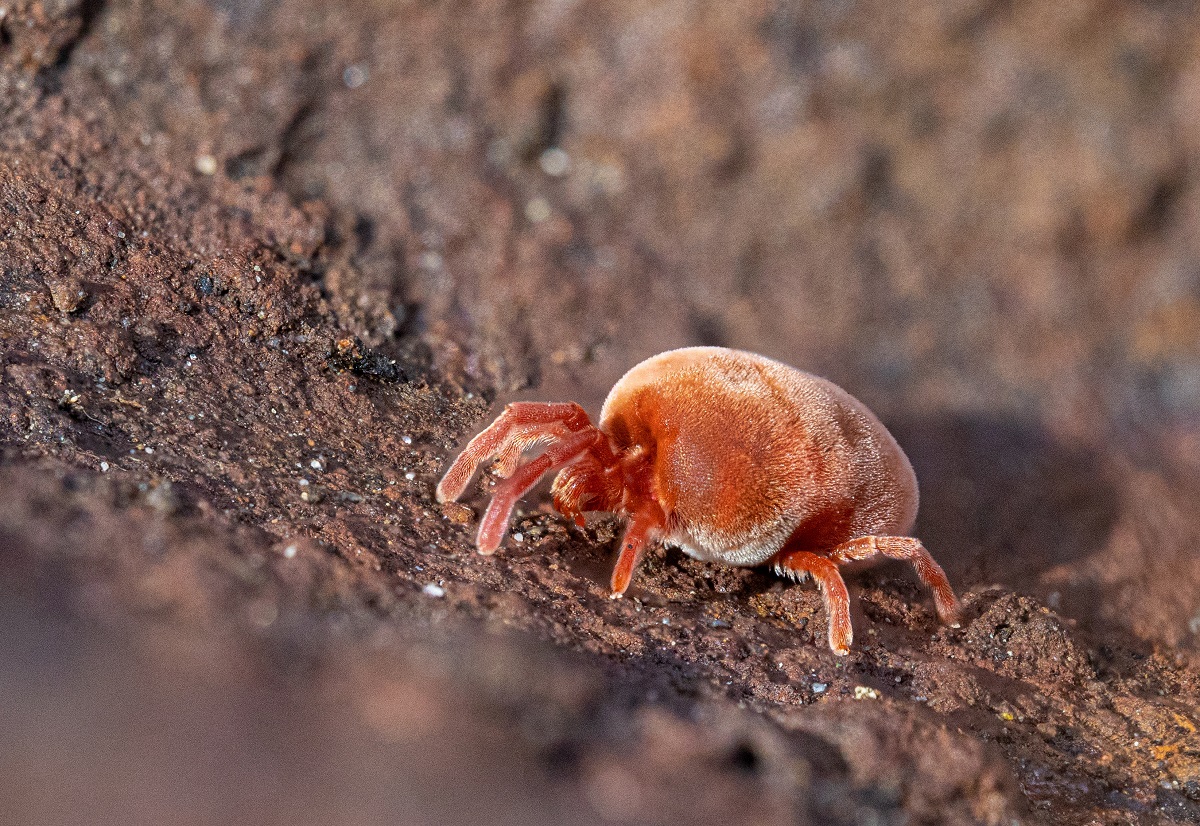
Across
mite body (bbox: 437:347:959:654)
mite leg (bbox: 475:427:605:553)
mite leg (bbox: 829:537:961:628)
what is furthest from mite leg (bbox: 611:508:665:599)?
mite leg (bbox: 829:537:961:628)

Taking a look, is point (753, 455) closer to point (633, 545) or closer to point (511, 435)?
point (633, 545)

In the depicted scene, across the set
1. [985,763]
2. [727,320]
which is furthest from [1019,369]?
[985,763]

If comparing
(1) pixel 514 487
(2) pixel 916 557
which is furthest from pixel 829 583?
(1) pixel 514 487

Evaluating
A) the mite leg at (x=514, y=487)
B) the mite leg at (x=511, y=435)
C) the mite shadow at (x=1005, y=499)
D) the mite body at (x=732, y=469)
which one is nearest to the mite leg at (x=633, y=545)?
the mite body at (x=732, y=469)

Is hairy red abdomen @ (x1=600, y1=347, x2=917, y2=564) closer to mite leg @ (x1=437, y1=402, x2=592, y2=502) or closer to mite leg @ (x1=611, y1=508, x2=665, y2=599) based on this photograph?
mite leg @ (x1=611, y1=508, x2=665, y2=599)

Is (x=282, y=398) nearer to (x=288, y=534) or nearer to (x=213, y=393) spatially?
(x=213, y=393)

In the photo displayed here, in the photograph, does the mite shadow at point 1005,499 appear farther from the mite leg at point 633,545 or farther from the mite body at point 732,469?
the mite leg at point 633,545
